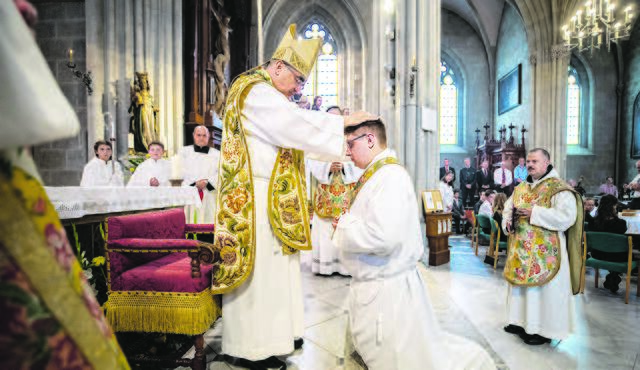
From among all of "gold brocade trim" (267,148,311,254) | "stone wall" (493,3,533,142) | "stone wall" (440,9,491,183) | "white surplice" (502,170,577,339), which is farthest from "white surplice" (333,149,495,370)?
"stone wall" (440,9,491,183)

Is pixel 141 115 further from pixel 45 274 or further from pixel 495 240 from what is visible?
pixel 45 274

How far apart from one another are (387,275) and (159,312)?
145cm

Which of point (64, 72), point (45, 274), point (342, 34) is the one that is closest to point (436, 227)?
point (45, 274)

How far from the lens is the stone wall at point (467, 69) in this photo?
790 inches

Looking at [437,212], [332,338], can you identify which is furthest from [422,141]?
[332,338]

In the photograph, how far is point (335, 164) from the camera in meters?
5.14

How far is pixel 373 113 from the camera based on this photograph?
9609 millimetres

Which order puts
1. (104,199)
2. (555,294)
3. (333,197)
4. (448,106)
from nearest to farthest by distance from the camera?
(104,199) → (555,294) → (333,197) → (448,106)

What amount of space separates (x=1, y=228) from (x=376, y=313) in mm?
1902

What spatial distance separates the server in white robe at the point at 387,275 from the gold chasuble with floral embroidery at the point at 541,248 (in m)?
1.28

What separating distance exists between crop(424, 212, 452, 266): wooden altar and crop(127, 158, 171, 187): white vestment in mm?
4222

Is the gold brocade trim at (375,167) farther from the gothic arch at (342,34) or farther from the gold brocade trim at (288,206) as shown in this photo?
the gothic arch at (342,34)

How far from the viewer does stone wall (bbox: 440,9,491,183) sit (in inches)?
790

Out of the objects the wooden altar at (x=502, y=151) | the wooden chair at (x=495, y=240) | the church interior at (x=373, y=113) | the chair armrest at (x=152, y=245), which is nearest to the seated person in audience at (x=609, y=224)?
the church interior at (x=373, y=113)
